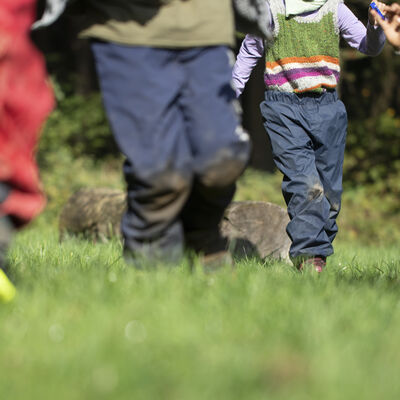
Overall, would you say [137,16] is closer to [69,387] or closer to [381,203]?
[69,387]

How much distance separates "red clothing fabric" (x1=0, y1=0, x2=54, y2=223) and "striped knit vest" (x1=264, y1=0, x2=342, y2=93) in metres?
2.01

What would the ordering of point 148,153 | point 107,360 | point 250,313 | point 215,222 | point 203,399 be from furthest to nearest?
1. point 215,222
2. point 148,153
3. point 250,313
4. point 107,360
5. point 203,399

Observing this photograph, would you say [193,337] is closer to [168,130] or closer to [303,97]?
[168,130]

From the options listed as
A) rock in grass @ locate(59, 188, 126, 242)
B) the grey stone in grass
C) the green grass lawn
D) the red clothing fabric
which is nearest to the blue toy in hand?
the green grass lawn

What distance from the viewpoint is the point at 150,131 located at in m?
2.81

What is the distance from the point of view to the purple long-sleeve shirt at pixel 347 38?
4242 mm

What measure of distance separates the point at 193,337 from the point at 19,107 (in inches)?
43.0

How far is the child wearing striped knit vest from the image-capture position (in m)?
4.20

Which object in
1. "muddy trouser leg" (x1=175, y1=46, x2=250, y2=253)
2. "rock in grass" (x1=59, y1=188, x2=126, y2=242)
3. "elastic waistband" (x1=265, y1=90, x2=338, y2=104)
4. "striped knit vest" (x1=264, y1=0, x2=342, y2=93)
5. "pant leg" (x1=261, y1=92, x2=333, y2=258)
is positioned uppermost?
"muddy trouser leg" (x1=175, y1=46, x2=250, y2=253)

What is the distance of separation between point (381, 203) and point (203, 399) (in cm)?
842

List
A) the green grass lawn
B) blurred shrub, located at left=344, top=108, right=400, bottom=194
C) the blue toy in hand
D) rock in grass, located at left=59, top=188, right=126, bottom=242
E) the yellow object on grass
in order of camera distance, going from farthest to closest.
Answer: blurred shrub, located at left=344, top=108, right=400, bottom=194, rock in grass, located at left=59, top=188, right=126, bottom=242, the blue toy in hand, the yellow object on grass, the green grass lawn

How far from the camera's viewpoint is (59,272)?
2971 millimetres

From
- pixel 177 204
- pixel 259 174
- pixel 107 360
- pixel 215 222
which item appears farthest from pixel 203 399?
pixel 259 174

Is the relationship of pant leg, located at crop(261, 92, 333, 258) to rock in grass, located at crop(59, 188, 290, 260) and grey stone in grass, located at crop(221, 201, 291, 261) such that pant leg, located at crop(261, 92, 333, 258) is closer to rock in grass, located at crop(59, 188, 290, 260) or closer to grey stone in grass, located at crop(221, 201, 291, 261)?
rock in grass, located at crop(59, 188, 290, 260)
